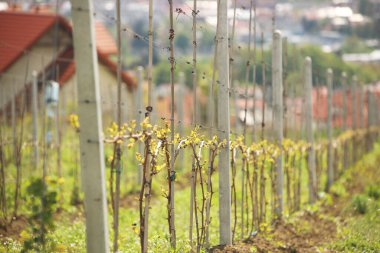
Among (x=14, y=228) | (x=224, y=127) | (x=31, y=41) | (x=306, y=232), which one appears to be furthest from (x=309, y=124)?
(x=31, y=41)

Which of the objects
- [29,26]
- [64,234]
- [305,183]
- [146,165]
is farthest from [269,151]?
[29,26]

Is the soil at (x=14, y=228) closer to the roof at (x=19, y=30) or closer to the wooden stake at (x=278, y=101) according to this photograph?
the wooden stake at (x=278, y=101)

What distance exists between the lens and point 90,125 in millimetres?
4789

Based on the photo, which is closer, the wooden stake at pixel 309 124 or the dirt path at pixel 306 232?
the dirt path at pixel 306 232

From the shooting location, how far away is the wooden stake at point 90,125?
4.73 m

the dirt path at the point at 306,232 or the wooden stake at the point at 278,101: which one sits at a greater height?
the wooden stake at the point at 278,101

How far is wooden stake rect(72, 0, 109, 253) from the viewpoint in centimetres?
473

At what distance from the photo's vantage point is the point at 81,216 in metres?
10.2

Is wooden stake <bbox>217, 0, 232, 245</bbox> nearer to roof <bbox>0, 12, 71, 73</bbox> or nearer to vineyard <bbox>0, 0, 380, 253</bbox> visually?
vineyard <bbox>0, 0, 380, 253</bbox>

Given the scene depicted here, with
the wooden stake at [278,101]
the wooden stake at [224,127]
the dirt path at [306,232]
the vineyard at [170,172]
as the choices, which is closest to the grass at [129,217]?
the vineyard at [170,172]

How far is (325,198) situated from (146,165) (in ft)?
23.0

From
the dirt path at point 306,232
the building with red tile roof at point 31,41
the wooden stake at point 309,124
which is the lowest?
the dirt path at point 306,232

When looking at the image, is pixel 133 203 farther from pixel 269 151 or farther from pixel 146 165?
pixel 146 165

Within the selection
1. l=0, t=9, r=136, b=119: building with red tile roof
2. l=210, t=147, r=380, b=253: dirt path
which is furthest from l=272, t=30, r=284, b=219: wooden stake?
l=0, t=9, r=136, b=119: building with red tile roof
